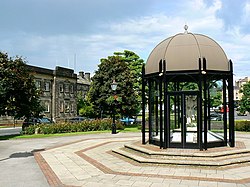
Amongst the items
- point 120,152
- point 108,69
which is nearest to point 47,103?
point 108,69

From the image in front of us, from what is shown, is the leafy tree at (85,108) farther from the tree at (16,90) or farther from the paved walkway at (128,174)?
the paved walkway at (128,174)

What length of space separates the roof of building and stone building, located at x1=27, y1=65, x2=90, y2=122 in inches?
1433

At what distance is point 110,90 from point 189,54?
21.3 m

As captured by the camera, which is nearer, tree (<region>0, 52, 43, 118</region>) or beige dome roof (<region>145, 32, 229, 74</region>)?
beige dome roof (<region>145, 32, 229, 74</region>)

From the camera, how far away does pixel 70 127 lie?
90.2 ft

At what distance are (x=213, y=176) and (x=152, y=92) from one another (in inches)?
268

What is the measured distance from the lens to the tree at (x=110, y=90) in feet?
110

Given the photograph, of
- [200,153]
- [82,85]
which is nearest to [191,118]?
[200,153]

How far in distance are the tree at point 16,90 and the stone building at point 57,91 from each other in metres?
22.7

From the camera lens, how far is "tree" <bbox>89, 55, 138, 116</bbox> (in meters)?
33.5

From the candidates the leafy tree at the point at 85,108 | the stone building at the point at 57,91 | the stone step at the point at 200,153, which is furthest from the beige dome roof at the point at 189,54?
the stone building at the point at 57,91

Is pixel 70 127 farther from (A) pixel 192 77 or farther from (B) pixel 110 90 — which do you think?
(A) pixel 192 77

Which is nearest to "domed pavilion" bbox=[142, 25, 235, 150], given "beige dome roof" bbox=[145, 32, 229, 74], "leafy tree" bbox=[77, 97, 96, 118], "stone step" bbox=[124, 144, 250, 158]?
"beige dome roof" bbox=[145, 32, 229, 74]

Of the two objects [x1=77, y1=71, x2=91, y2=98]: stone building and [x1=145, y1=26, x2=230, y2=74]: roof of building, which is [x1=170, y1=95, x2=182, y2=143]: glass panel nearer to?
[x1=145, y1=26, x2=230, y2=74]: roof of building
